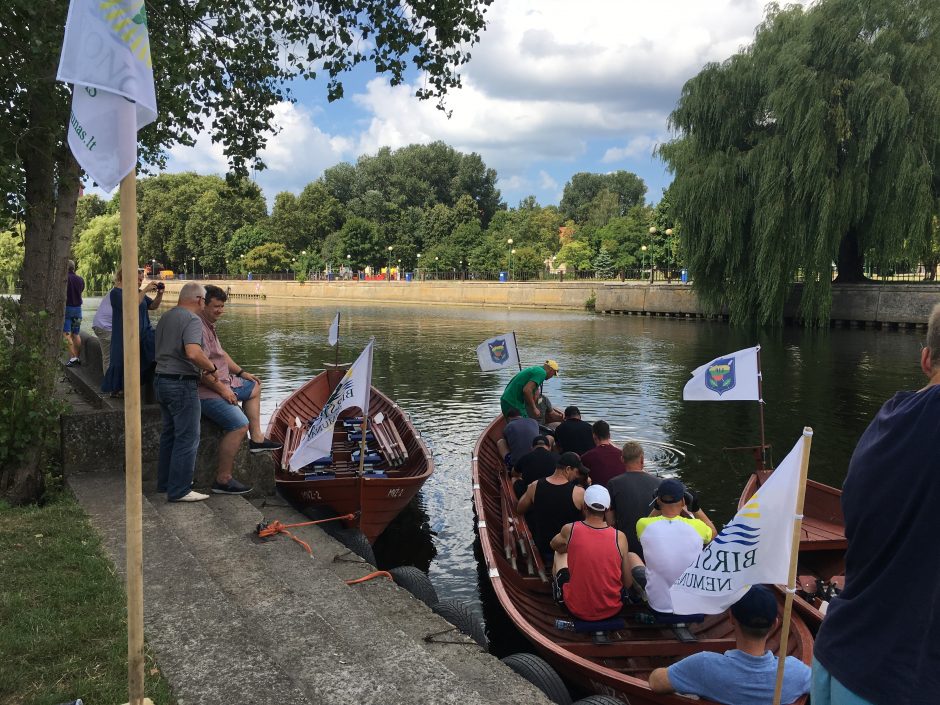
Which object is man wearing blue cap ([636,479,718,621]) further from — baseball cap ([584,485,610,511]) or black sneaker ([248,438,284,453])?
black sneaker ([248,438,284,453])

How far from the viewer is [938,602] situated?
6.23 feet

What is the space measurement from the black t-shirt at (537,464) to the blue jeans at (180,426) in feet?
10.9

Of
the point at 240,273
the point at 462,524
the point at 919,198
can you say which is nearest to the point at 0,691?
the point at 462,524

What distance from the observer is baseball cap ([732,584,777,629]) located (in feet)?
11.5

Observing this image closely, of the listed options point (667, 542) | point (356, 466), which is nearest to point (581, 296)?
point (356, 466)

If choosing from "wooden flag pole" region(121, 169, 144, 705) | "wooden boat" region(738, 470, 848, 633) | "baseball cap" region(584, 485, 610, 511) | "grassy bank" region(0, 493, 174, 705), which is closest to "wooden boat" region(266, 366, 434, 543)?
"grassy bank" region(0, 493, 174, 705)

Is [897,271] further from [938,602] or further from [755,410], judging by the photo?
[938,602]

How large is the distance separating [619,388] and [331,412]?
14.6 m

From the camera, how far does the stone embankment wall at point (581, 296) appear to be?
35.1 metres

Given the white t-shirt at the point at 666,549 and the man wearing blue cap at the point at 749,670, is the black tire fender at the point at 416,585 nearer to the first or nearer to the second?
the white t-shirt at the point at 666,549

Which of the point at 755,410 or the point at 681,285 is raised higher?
the point at 681,285

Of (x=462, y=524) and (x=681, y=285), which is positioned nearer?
(x=462, y=524)

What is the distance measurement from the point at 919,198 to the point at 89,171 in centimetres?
3333

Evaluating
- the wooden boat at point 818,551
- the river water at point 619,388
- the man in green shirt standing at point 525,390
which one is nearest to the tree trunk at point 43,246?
the river water at point 619,388
